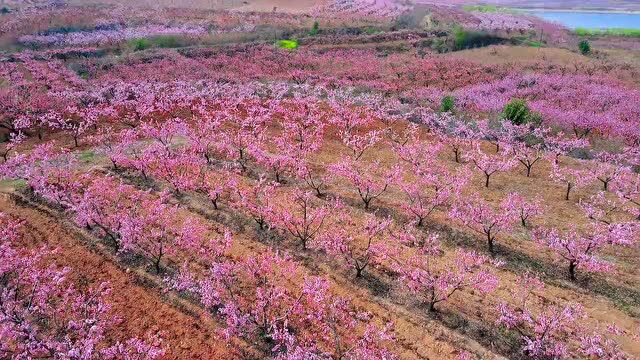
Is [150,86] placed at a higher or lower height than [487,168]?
higher

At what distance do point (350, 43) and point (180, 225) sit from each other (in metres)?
50.2

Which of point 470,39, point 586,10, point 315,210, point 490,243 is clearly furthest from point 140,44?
point 586,10

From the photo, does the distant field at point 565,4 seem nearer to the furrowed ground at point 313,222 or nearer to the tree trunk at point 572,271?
the furrowed ground at point 313,222

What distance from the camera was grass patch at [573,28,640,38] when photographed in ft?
263

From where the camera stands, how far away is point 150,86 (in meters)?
39.1

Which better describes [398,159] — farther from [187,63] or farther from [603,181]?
[187,63]

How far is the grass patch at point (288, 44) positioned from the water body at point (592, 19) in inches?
2224

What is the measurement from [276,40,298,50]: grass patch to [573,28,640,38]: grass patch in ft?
163

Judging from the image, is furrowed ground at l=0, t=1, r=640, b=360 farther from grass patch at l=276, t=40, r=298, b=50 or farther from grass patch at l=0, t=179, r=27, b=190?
grass patch at l=276, t=40, r=298, b=50

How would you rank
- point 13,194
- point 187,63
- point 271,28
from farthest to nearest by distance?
point 271,28, point 187,63, point 13,194

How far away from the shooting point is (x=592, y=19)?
100625 mm

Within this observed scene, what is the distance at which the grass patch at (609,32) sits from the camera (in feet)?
263

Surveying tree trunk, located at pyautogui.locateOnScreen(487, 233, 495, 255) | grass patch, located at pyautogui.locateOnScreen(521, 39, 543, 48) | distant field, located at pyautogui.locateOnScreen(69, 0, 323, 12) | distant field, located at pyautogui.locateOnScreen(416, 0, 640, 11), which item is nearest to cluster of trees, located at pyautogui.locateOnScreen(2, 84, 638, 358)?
tree trunk, located at pyautogui.locateOnScreen(487, 233, 495, 255)

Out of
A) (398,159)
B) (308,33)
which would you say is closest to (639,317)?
(398,159)
